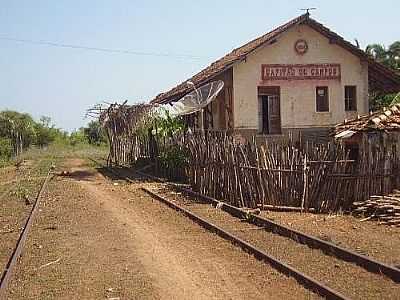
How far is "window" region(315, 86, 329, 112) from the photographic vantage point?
2548 cm

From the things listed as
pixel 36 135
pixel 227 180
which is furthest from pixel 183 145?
pixel 36 135

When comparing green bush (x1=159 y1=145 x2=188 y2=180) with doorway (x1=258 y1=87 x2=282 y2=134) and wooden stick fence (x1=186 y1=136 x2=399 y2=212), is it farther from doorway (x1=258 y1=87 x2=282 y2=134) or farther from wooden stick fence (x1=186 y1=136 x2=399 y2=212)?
wooden stick fence (x1=186 y1=136 x2=399 y2=212)

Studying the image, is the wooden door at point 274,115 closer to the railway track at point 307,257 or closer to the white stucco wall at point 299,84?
the white stucco wall at point 299,84

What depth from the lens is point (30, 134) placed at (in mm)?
76000

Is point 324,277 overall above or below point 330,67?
below

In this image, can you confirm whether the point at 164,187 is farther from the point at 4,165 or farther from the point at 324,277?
the point at 4,165

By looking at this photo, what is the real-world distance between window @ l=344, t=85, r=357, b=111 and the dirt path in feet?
44.1

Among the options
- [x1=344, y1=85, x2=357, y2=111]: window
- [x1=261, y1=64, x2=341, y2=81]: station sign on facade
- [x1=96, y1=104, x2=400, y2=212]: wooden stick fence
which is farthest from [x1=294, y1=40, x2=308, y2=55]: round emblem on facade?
[x1=96, y1=104, x2=400, y2=212]: wooden stick fence

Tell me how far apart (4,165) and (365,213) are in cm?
3595

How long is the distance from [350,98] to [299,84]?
8.46 feet

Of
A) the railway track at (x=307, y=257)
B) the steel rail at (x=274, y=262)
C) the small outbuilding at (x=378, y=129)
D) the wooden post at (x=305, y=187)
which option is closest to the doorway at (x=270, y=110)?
the small outbuilding at (x=378, y=129)

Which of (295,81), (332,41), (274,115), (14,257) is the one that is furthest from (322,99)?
(14,257)

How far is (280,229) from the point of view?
37.6ft

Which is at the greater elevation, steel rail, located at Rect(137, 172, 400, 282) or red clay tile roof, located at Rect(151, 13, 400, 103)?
red clay tile roof, located at Rect(151, 13, 400, 103)
